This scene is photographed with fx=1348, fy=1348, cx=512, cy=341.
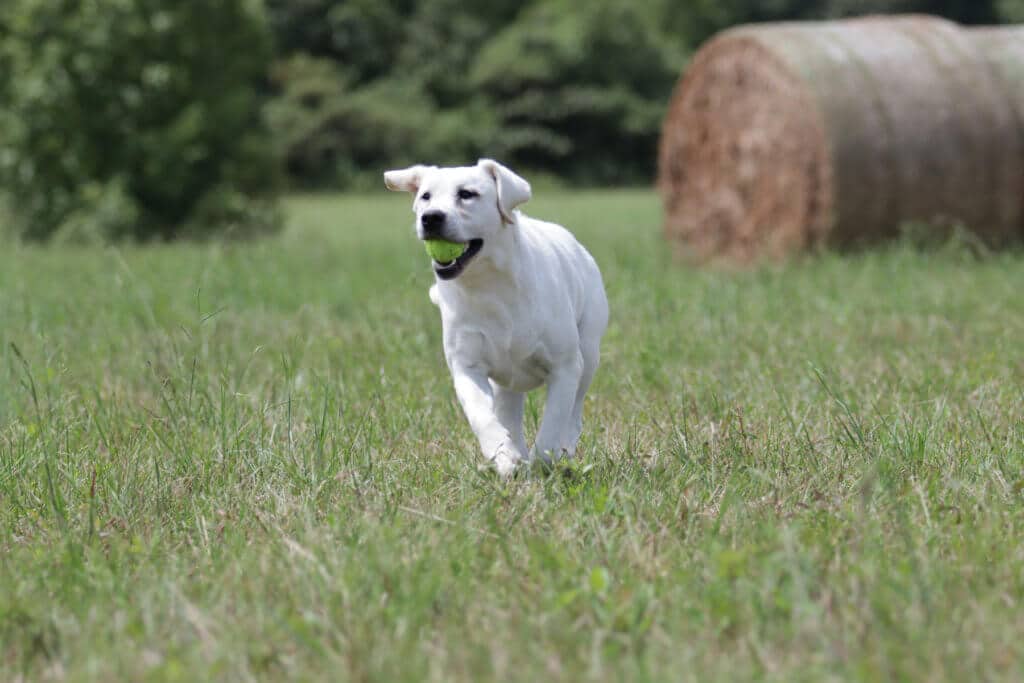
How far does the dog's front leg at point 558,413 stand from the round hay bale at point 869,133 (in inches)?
202

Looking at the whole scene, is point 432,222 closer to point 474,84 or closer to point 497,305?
point 497,305

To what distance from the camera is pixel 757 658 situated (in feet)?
7.55

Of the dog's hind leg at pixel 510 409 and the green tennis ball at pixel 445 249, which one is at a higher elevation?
the green tennis ball at pixel 445 249

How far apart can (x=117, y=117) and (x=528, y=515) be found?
428 inches

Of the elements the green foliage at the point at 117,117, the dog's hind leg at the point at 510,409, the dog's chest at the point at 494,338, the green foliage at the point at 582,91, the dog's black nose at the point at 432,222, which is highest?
the dog's black nose at the point at 432,222

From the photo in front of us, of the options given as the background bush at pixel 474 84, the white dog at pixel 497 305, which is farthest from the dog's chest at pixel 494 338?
the background bush at pixel 474 84

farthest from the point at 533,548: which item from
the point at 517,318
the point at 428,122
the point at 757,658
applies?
the point at 428,122

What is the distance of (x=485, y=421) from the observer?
3.54 meters

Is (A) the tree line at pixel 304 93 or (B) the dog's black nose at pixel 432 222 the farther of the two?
(A) the tree line at pixel 304 93

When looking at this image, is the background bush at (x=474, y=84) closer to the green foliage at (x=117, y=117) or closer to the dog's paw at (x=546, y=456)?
the green foliage at (x=117, y=117)

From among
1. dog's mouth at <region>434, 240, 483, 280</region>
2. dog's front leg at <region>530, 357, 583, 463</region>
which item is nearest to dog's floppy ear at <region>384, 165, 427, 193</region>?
dog's mouth at <region>434, 240, 483, 280</region>

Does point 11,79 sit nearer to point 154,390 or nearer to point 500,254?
point 154,390

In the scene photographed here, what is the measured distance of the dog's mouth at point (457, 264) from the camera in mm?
3496

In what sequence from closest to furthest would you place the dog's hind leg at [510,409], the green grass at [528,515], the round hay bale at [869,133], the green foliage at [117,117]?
the green grass at [528,515], the dog's hind leg at [510,409], the round hay bale at [869,133], the green foliage at [117,117]
